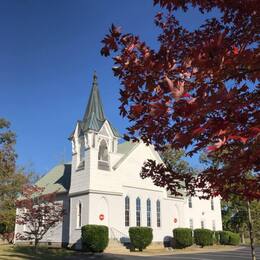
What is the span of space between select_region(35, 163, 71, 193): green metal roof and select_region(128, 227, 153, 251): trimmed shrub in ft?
21.8

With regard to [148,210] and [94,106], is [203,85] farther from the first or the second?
[148,210]

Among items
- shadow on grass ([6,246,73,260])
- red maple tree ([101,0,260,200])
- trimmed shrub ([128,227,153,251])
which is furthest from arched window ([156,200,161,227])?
red maple tree ([101,0,260,200])

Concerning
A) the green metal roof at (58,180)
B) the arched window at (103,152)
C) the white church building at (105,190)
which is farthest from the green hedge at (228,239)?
the green metal roof at (58,180)

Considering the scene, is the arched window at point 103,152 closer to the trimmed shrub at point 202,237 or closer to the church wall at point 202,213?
the trimmed shrub at point 202,237

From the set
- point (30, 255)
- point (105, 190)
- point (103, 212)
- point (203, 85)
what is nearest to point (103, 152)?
point (105, 190)

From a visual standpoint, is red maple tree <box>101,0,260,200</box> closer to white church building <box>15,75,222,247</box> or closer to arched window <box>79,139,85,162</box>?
white church building <box>15,75,222,247</box>

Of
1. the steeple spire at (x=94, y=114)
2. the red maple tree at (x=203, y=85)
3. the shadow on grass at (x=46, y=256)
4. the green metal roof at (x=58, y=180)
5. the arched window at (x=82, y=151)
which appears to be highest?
the steeple spire at (x=94, y=114)

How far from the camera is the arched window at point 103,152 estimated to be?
99.6 feet

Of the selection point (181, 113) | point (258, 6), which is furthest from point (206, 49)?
point (258, 6)

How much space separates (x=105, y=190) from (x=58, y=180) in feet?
25.2

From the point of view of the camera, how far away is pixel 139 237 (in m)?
27.6

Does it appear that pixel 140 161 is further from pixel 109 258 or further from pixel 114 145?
pixel 109 258

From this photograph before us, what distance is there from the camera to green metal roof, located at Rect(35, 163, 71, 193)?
1270 inches

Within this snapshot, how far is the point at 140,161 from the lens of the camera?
32625 mm
